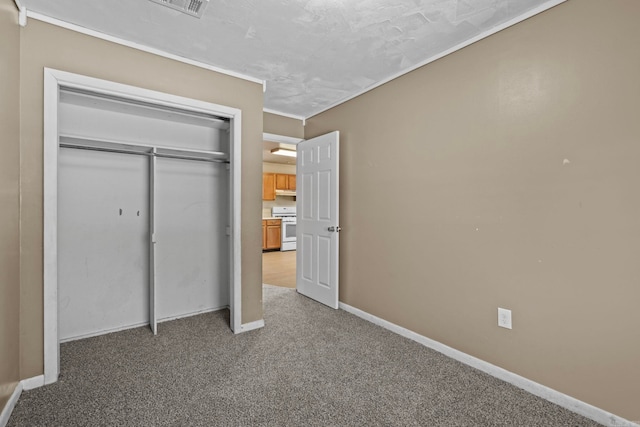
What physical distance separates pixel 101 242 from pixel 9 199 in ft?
3.43

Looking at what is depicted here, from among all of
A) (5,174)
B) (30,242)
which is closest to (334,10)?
(5,174)

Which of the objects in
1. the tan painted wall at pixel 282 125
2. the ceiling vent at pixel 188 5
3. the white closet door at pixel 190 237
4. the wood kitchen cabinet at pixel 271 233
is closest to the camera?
the ceiling vent at pixel 188 5

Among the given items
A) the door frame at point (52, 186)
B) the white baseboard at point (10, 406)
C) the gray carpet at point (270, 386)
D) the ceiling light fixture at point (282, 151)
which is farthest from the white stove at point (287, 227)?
the white baseboard at point (10, 406)

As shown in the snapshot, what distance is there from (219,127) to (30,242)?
187 centimetres

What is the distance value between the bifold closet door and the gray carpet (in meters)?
0.24

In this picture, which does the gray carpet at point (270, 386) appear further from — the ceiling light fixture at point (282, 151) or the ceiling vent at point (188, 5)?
the ceiling light fixture at point (282, 151)

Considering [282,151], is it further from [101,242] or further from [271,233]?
[101,242]

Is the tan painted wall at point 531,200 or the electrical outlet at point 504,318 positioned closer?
the tan painted wall at point 531,200

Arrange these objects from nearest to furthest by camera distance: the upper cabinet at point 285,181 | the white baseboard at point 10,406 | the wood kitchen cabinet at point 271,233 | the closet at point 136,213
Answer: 1. the white baseboard at point 10,406
2. the closet at point 136,213
3. the wood kitchen cabinet at point 271,233
4. the upper cabinet at point 285,181

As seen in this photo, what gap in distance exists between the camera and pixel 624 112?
1565 mm

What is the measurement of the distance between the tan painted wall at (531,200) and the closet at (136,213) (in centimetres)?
184

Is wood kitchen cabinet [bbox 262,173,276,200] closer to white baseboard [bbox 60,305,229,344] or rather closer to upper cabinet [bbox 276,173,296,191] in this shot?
upper cabinet [bbox 276,173,296,191]

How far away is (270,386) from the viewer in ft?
6.32

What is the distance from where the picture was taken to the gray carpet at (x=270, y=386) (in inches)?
64.6
